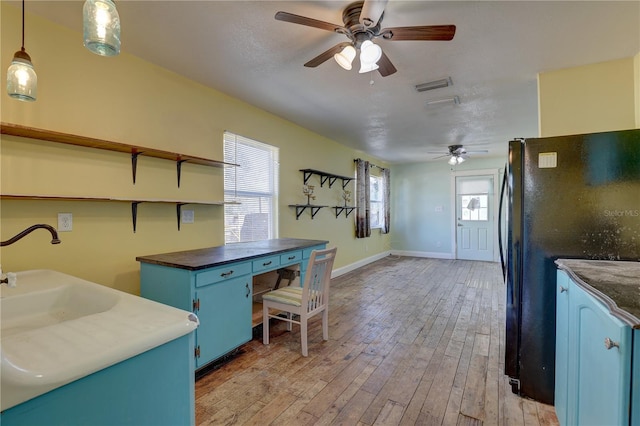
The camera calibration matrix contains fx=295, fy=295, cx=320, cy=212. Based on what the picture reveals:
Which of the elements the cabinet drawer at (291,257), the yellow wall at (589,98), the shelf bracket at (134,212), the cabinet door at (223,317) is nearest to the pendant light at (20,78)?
the shelf bracket at (134,212)

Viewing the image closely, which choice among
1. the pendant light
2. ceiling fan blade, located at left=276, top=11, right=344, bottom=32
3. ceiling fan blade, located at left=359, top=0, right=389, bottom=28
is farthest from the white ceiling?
the pendant light

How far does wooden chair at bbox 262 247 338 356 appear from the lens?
2.41 meters

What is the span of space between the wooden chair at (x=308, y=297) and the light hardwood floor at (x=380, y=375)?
0.81ft

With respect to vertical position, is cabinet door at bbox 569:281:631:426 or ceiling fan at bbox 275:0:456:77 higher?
ceiling fan at bbox 275:0:456:77

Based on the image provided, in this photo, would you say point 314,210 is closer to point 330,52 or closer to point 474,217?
point 330,52

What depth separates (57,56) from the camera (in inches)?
76.8

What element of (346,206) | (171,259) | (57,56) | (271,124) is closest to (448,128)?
(346,206)

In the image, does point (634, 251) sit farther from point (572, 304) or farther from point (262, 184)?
point (262, 184)

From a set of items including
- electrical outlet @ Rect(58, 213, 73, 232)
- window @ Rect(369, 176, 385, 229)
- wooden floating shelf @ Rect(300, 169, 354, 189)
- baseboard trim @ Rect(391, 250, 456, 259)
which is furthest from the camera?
baseboard trim @ Rect(391, 250, 456, 259)

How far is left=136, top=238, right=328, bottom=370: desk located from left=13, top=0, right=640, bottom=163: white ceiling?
5.19 ft

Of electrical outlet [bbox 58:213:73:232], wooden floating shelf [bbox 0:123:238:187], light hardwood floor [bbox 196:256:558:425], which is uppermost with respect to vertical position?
wooden floating shelf [bbox 0:123:238:187]

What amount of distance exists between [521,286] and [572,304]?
53 cm

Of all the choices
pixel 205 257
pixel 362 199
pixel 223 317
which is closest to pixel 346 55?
pixel 205 257

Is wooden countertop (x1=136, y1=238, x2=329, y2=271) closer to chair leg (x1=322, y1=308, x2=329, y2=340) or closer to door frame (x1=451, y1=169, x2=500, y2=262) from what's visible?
chair leg (x1=322, y1=308, x2=329, y2=340)
